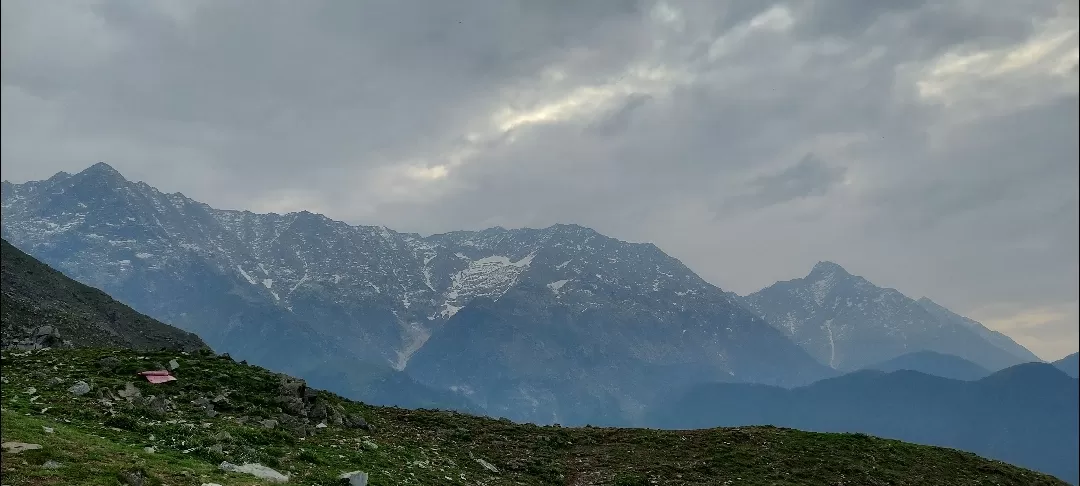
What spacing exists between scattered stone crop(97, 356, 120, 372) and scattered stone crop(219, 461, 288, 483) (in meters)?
22.9

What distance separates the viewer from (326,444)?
109 ft

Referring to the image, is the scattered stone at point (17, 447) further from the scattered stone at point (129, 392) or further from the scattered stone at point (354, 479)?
the scattered stone at point (129, 392)

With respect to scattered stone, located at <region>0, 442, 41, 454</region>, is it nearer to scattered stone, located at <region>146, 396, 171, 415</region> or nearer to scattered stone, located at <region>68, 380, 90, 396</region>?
scattered stone, located at <region>146, 396, 171, 415</region>

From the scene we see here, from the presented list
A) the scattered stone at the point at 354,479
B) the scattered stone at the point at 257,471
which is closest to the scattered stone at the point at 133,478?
the scattered stone at the point at 257,471

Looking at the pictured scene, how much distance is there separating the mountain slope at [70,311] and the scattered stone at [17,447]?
310 feet

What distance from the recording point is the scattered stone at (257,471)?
24.6 m

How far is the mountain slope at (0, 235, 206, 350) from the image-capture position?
10971 centimetres

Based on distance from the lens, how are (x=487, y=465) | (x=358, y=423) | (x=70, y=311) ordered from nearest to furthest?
(x=487, y=465)
(x=358, y=423)
(x=70, y=311)

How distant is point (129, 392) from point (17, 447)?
49.5ft

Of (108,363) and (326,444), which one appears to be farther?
(108,363)

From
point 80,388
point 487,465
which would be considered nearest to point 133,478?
point 80,388

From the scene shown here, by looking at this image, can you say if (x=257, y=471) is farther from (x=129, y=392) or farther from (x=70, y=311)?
(x=70, y=311)

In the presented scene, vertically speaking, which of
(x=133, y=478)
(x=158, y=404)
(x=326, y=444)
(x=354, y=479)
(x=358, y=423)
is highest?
(x=358, y=423)

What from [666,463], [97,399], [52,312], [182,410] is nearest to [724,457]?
[666,463]
